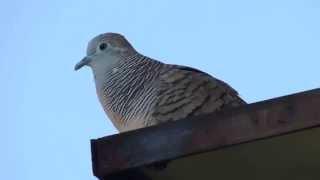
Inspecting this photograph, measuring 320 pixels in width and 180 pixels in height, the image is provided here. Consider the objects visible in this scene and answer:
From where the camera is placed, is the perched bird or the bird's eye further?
the bird's eye

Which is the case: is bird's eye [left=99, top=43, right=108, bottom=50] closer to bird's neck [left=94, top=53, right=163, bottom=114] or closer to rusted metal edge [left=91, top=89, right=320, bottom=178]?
bird's neck [left=94, top=53, right=163, bottom=114]

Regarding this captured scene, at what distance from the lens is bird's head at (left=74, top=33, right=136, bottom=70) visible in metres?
5.64

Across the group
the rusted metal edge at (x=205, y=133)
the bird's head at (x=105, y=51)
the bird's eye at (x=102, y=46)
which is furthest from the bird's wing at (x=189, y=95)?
the rusted metal edge at (x=205, y=133)

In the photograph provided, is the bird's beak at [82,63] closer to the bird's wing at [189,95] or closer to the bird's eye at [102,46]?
the bird's eye at [102,46]

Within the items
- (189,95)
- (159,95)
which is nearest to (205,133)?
(189,95)

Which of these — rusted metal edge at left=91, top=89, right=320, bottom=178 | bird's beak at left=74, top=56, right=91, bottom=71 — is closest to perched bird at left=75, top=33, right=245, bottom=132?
Result: bird's beak at left=74, top=56, right=91, bottom=71

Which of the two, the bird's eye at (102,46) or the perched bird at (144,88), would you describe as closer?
the perched bird at (144,88)

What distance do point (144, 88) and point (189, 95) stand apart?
522 mm

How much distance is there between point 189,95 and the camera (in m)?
4.36

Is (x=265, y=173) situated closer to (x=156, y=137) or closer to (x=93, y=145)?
(x=156, y=137)

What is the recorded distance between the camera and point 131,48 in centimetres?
585

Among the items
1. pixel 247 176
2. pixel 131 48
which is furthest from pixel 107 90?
pixel 247 176

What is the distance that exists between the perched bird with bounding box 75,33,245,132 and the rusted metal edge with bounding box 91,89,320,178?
1551 mm

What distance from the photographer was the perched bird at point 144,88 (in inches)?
168
